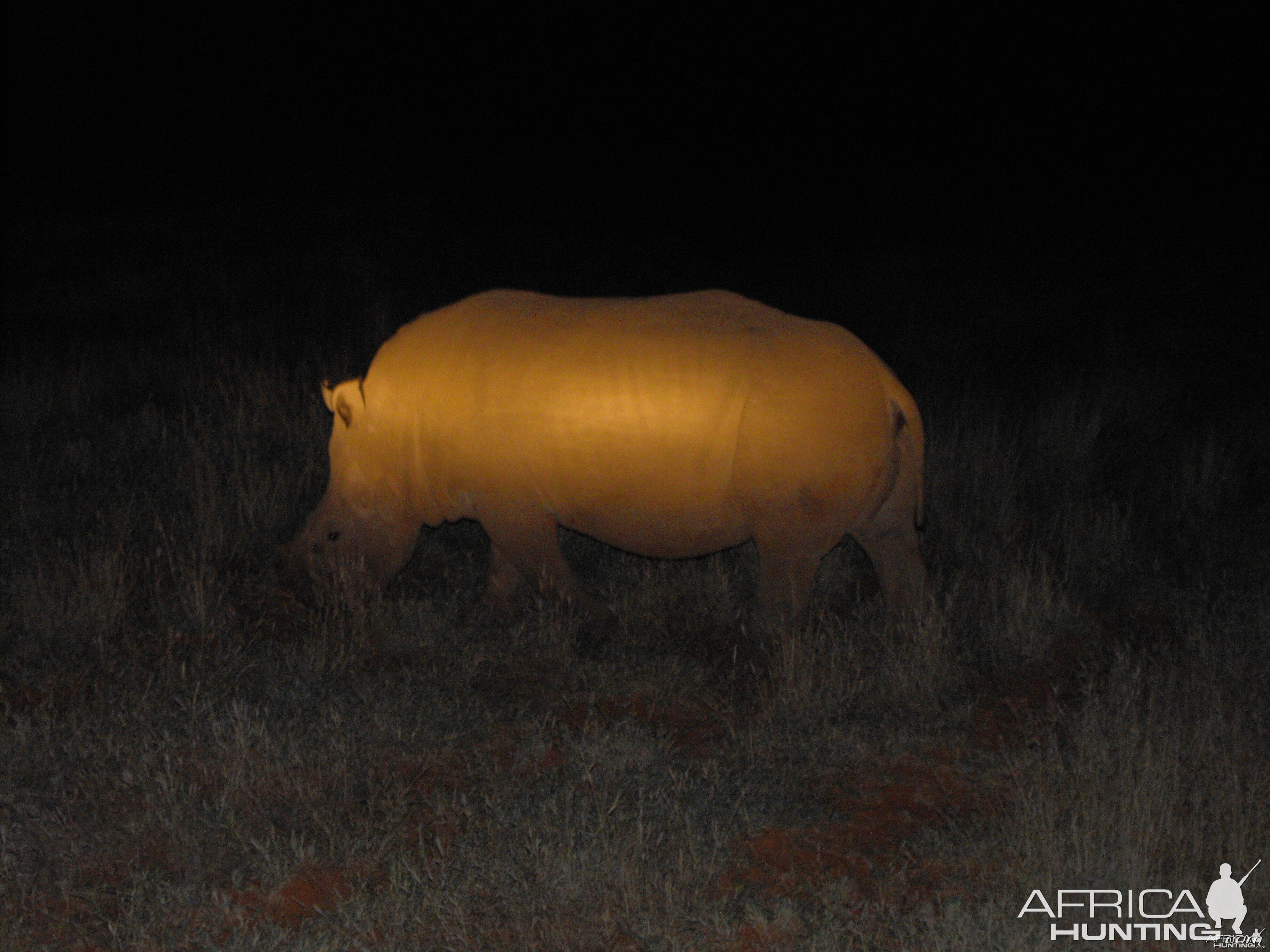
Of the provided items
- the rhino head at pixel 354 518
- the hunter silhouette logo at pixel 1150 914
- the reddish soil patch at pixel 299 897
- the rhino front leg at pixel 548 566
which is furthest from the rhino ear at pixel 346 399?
the hunter silhouette logo at pixel 1150 914

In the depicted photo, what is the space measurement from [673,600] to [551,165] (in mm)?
20019

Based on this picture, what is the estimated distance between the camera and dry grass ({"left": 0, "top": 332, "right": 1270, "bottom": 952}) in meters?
3.93

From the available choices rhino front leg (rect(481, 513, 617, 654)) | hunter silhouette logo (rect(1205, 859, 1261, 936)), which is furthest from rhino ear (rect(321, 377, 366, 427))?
hunter silhouette logo (rect(1205, 859, 1261, 936))

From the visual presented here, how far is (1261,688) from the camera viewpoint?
17.2 ft

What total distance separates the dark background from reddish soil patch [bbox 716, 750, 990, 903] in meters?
6.09

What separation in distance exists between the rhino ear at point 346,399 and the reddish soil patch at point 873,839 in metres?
2.51

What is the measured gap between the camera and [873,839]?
4.37 meters

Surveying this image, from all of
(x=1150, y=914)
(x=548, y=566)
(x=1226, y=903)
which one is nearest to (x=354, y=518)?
(x=548, y=566)

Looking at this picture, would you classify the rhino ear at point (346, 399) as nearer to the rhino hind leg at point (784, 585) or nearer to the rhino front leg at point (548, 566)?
the rhino front leg at point (548, 566)

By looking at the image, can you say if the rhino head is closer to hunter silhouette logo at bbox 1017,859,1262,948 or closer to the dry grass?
the dry grass

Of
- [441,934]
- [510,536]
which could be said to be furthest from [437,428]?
[441,934]

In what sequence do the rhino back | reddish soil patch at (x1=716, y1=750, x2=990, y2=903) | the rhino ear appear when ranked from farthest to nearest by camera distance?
the rhino ear → the rhino back → reddish soil patch at (x1=716, y1=750, x2=990, y2=903)

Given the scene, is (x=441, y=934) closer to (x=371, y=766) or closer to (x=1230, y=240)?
(x=371, y=766)

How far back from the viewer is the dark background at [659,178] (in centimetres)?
1256
